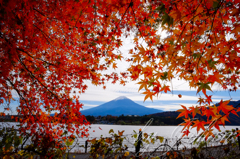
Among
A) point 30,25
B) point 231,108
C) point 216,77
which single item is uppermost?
point 30,25

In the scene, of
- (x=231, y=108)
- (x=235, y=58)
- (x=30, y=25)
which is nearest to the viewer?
(x=231, y=108)

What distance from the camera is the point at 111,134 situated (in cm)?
226

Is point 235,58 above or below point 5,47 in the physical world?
below

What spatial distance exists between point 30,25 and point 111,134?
11.3ft

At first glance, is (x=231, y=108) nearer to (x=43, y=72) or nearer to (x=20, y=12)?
(x=20, y=12)

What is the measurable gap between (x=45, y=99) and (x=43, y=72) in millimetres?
1085

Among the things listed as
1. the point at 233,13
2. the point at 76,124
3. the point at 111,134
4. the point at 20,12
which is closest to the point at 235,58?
the point at 233,13

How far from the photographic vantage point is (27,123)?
3893mm

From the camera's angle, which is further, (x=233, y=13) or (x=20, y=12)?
(x=20, y=12)

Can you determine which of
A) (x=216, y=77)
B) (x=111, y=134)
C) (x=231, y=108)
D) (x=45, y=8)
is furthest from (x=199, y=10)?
(x=45, y=8)

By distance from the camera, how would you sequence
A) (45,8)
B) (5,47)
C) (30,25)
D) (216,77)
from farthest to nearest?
(45,8)
(30,25)
(5,47)
(216,77)

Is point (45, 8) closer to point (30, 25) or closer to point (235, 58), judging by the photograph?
point (30, 25)

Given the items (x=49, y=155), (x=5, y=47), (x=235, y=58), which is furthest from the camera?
(x=5, y=47)

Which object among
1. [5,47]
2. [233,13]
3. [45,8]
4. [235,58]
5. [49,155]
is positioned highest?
[45,8]
